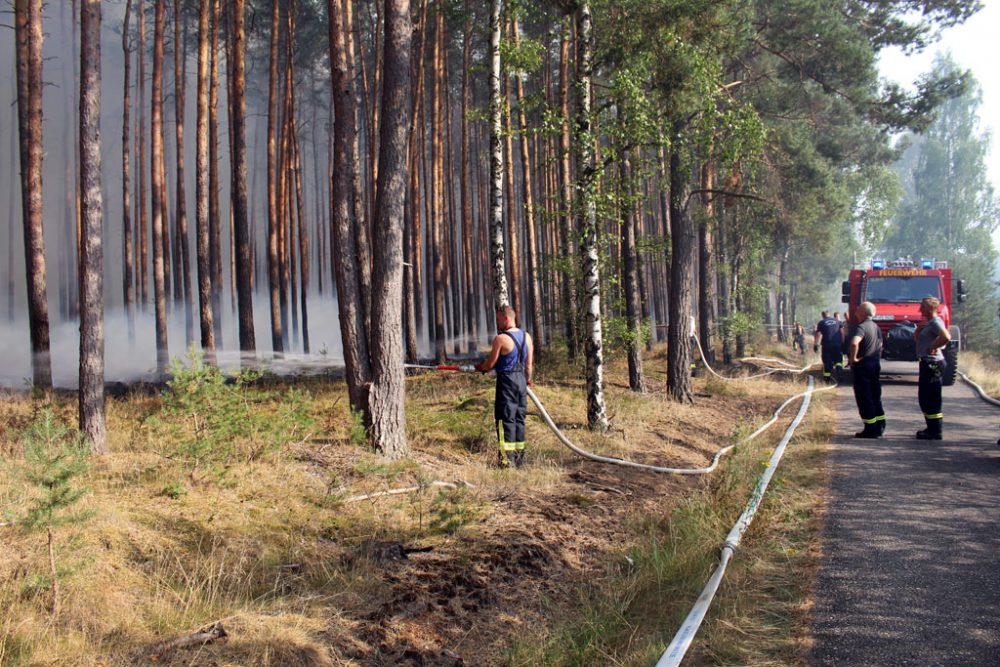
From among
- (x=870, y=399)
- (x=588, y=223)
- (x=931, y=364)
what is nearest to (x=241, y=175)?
(x=588, y=223)

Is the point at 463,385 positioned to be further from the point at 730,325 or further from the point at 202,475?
the point at 730,325

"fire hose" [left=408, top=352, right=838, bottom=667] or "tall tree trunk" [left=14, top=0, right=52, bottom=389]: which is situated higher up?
"tall tree trunk" [left=14, top=0, right=52, bottom=389]

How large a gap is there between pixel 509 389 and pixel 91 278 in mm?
4600

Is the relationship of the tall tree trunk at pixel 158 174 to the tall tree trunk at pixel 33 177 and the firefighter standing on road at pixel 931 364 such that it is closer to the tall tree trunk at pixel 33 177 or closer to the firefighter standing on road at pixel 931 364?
the tall tree trunk at pixel 33 177

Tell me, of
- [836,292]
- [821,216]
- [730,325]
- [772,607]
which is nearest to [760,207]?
[821,216]

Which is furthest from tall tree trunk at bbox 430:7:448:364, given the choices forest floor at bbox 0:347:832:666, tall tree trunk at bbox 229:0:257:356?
forest floor at bbox 0:347:832:666

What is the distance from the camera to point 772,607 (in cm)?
495

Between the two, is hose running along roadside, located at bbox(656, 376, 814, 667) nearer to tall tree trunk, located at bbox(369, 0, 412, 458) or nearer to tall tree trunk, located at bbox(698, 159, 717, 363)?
tall tree trunk, located at bbox(369, 0, 412, 458)

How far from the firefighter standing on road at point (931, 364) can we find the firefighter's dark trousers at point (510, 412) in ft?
17.2

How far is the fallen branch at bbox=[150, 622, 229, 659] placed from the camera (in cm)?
414

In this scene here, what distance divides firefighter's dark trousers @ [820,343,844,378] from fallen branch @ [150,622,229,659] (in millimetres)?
18183

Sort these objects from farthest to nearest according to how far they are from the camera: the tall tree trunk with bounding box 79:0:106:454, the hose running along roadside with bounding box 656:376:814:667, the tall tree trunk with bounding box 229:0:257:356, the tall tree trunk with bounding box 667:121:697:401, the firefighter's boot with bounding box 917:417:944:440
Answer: the tall tree trunk with bounding box 229:0:257:356 < the tall tree trunk with bounding box 667:121:697:401 < the firefighter's boot with bounding box 917:417:944:440 < the tall tree trunk with bounding box 79:0:106:454 < the hose running along roadside with bounding box 656:376:814:667

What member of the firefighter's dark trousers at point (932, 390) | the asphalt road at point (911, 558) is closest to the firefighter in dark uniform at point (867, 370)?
the firefighter's dark trousers at point (932, 390)

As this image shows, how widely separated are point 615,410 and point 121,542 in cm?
888
